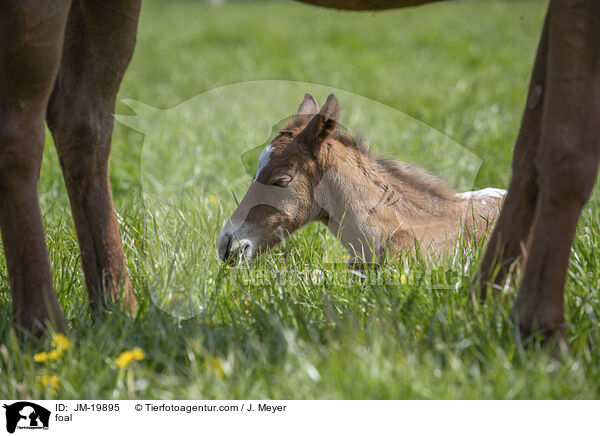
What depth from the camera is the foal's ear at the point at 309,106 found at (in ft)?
10.3

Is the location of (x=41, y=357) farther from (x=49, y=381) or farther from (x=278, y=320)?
(x=278, y=320)

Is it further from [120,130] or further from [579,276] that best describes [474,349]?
[120,130]

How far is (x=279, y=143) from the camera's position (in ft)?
10.1

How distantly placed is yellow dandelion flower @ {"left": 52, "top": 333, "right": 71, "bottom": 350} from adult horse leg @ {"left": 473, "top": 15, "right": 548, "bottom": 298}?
4.55 ft

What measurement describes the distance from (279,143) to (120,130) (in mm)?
3984

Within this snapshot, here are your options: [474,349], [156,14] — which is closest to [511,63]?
[474,349]

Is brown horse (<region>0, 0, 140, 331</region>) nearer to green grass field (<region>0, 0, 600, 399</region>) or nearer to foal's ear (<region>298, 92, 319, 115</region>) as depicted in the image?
green grass field (<region>0, 0, 600, 399</region>)

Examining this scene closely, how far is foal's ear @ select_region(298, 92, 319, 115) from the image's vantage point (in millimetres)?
3141

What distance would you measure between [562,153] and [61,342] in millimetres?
A: 1675

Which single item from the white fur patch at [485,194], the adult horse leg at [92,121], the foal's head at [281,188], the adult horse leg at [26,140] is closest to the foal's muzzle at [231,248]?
the foal's head at [281,188]

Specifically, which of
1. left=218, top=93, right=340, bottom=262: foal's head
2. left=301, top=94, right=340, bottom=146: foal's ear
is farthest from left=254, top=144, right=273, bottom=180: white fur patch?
left=301, top=94, right=340, bottom=146: foal's ear

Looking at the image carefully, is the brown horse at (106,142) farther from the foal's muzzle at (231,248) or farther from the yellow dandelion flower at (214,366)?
the yellow dandelion flower at (214,366)

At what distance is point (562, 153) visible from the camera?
2.06 metres
